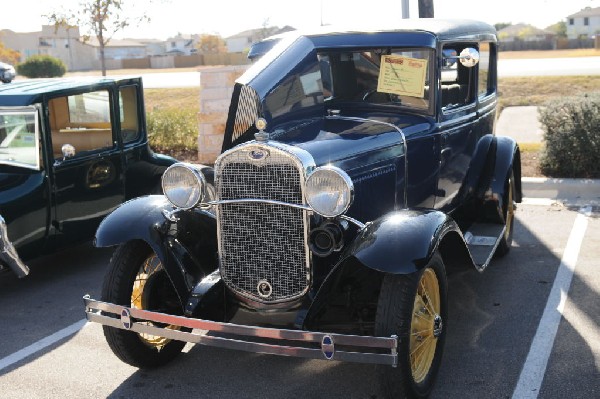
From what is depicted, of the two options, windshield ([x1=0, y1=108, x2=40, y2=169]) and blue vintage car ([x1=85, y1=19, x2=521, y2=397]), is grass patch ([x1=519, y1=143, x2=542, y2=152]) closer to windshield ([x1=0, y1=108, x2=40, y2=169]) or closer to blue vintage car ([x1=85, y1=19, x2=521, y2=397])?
blue vintage car ([x1=85, y1=19, x2=521, y2=397])

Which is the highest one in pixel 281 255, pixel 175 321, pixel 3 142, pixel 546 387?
pixel 3 142

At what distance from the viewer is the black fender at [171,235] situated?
3.92m

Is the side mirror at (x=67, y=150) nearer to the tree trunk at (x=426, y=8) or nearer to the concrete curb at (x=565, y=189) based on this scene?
the concrete curb at (x=565, y=189)

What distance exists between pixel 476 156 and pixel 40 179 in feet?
11.1

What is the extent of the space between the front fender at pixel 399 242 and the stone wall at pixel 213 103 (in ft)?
22.4

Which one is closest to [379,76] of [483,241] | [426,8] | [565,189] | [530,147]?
[483,241]

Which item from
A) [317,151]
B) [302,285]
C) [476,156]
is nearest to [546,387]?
[302,285]

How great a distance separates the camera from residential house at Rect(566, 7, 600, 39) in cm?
8862

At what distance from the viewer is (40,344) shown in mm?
4566

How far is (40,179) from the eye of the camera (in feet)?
18.3

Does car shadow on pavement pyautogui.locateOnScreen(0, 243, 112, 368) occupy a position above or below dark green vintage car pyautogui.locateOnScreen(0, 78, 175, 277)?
below

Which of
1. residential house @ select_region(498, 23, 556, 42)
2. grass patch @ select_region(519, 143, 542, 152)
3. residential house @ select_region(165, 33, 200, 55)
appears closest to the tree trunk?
grass patch @ select_region(519, 143, 542, 152)

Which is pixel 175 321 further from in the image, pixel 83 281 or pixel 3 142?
pixel 3 142

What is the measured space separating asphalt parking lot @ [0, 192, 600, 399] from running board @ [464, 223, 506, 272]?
1.27 feet
